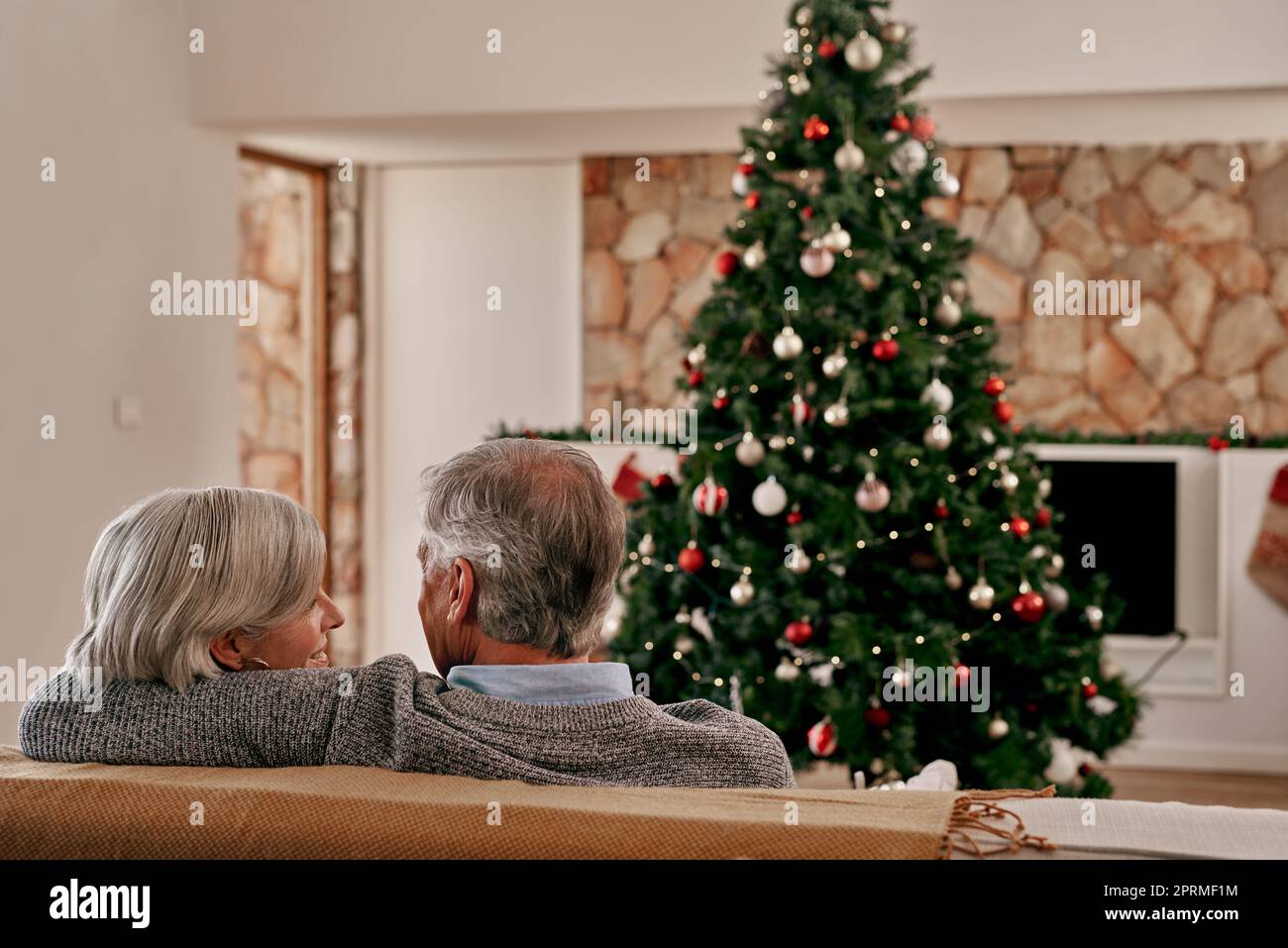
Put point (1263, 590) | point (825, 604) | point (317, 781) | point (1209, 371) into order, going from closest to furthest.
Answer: point (317, 781)
point (825, 604)
point (1263, 590)
point (1209, 371)

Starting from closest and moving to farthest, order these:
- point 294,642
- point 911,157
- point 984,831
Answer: point 984,831, point 294,642, point 911,157

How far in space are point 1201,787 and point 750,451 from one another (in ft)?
8.43

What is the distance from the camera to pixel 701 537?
3584 millimetres

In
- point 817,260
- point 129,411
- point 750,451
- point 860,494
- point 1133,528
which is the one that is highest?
point 817,260

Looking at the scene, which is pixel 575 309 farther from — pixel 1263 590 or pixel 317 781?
pixel 317 781

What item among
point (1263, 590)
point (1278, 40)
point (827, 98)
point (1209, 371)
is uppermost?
point (1278, 40)

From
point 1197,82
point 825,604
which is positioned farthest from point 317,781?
point 1197,82

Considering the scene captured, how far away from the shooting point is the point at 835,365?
11.0 feet

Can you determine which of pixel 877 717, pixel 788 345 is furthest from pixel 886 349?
A: pixel 877 717


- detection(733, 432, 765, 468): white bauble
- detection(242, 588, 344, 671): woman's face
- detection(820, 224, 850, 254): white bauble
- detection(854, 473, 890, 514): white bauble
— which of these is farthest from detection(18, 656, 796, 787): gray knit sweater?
detection(820, 224, 850, 254): white bauble

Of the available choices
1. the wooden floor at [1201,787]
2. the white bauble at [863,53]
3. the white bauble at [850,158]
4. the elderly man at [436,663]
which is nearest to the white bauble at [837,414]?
the white bauble at [850,158]

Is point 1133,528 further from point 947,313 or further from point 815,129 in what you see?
point 815,129

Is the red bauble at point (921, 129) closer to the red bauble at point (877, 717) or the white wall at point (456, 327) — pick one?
the red bauble at point (877, 717)
